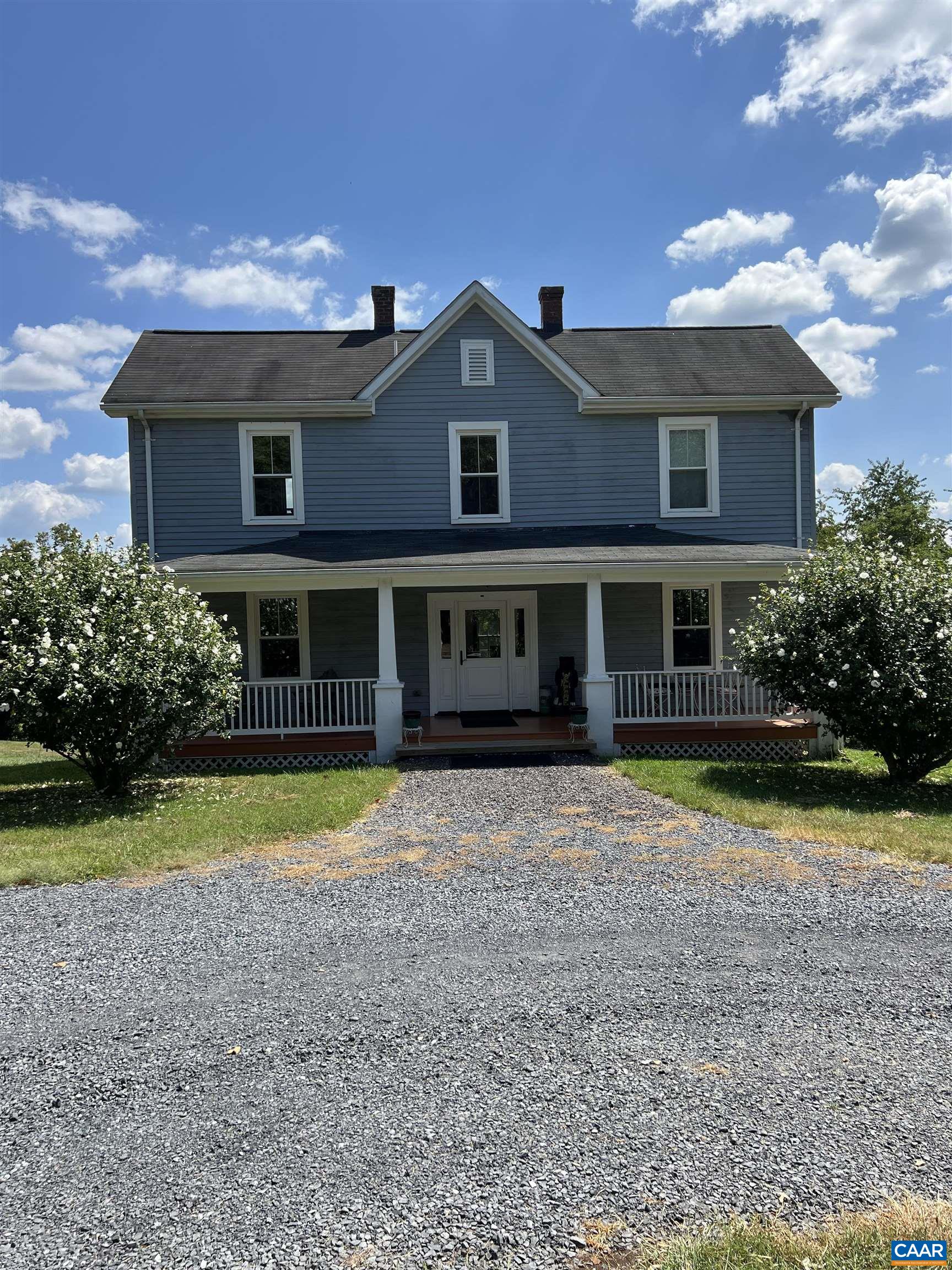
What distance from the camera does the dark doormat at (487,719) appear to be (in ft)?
45.5

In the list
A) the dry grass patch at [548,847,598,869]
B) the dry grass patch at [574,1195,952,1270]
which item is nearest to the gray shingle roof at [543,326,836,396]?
the dry grass patch at [548,847,598,869]

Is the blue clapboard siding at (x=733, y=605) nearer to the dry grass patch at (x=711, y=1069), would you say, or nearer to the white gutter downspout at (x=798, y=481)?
the white gutter downspout at (x=798, y=481)

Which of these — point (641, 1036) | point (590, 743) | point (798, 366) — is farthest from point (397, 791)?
point (798, 366)

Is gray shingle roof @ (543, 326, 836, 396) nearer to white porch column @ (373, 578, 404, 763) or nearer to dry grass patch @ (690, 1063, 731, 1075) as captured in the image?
white porch column @ (373, 578, 404, 763)

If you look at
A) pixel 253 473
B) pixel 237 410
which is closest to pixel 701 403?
pixel 253 473

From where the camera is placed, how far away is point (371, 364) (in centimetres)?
1620

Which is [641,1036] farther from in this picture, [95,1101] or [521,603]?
[521,603]

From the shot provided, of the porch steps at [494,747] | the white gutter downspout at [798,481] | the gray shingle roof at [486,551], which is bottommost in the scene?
the porch steps at [494,747]

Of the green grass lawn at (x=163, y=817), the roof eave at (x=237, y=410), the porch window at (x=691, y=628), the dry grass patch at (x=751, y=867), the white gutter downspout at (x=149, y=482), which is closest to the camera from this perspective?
the dry grass patch at (x=751, y=867)

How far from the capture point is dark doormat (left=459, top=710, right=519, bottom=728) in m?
13.9

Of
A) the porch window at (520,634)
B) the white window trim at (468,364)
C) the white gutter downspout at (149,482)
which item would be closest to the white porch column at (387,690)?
the porch window at (520,634)

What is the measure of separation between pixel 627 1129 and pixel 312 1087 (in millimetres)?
1408

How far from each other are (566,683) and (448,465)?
4788mm

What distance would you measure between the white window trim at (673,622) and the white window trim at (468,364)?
5.22 meters
